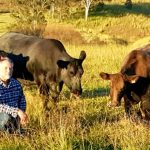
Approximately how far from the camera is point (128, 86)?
9930mm

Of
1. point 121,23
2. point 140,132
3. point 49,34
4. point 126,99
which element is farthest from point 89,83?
point 121,23

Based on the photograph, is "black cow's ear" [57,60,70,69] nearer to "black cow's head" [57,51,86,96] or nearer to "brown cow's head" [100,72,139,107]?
"black cow's head" [57,51,86,96]

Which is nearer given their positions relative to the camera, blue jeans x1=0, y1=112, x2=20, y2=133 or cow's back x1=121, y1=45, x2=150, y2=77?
blue jeans x1=0, y1=112, x2=20, y2=133

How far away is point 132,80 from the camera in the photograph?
9.73 metres

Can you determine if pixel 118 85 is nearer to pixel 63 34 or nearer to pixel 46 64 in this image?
pixel 46 64

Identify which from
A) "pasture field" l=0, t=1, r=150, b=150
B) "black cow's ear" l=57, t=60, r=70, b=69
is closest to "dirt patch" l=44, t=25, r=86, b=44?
"pasture field" l=0, t=1, r=150, b=150

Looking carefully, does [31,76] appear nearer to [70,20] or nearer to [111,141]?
[111,141]

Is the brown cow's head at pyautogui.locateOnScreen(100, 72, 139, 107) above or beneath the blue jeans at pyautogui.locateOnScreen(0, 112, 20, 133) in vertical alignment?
above

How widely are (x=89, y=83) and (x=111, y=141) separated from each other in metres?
7.21

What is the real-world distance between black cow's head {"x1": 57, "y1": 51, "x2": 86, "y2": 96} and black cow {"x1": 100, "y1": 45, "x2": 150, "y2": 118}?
1.49m

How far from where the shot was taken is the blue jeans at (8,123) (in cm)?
834

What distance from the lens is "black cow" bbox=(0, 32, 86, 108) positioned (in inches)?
466

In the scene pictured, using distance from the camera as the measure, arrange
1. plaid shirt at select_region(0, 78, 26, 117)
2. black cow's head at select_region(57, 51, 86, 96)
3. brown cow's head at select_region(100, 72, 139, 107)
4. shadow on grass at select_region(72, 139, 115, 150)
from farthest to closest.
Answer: black cow's head at select_region(57, 51, 86, 96) → brown cow's head at select_region(100, 72, 139, 107) → plaid shirt at select_region(0, 78, 26, 117) → shadow on grass at select_region(72, 139, 115, 150)

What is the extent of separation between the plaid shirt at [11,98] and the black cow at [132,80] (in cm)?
195
